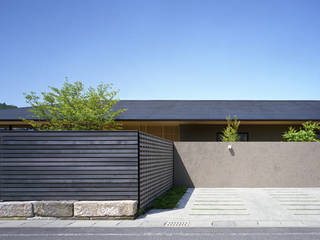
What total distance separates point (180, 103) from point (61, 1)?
1007 centimetres

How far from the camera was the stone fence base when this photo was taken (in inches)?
289

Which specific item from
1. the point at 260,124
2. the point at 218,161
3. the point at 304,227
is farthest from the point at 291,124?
the point at 304,227

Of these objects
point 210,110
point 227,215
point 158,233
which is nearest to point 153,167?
point 227,215

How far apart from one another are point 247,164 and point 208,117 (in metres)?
3.96

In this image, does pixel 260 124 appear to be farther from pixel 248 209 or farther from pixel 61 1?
pixel 61 1

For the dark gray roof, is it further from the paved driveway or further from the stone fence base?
the stone fence base

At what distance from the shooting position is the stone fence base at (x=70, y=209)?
734 centimetres

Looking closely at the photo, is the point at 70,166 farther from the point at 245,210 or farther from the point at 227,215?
the point at 245,210

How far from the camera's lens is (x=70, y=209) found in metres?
7.45

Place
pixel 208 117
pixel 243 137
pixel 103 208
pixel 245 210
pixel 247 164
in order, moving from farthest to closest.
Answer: pixel 243 137 → pixel 208 117 → pixel 247 164 → pixel 245 210 → pixel 103 208

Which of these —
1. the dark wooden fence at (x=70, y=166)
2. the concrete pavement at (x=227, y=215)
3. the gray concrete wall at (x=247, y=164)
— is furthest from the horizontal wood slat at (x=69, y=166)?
the gray concrete wall at (x=247, y=164)

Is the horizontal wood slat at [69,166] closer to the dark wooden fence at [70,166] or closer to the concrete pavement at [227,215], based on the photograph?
the dark wooden fence at [70,166]

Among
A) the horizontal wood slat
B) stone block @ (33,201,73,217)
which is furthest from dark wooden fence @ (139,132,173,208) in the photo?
stone block @ (33,201,73,217)

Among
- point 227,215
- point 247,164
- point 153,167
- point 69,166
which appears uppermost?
point 69,166
